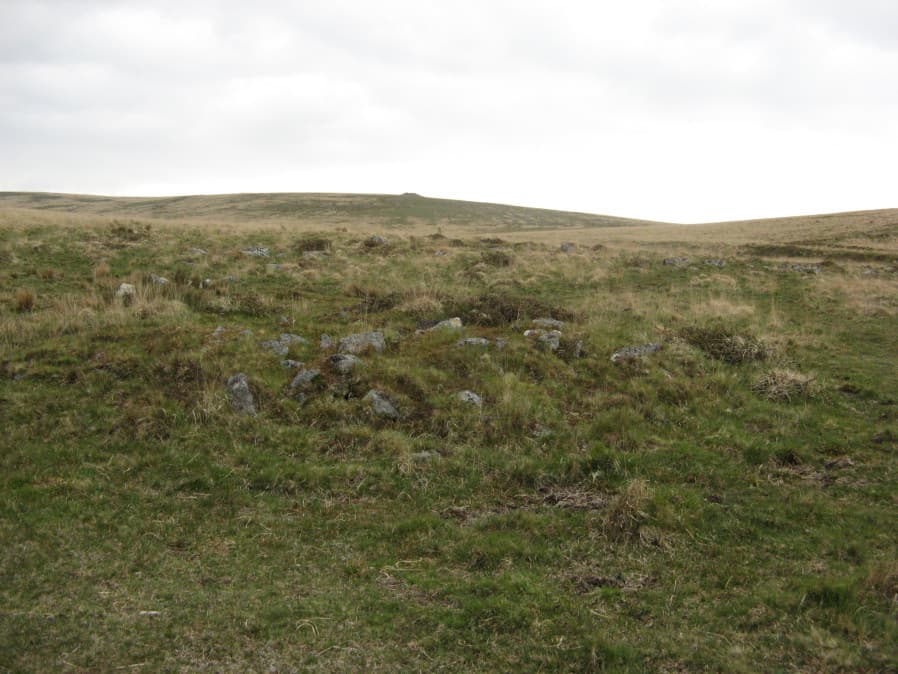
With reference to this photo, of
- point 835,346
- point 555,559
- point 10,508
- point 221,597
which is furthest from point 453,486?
point 835,346

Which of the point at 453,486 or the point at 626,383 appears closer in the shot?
the point at 453,486

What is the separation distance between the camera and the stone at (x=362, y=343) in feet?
40.2

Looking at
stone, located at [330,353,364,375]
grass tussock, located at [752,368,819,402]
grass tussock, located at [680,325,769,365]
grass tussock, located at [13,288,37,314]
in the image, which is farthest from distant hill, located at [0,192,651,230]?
grass tussock, located at [752,368,819,402]

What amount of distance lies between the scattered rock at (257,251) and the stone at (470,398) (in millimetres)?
15746

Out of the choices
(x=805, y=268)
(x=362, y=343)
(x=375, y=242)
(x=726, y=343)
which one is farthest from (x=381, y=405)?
(x=805, y=268)

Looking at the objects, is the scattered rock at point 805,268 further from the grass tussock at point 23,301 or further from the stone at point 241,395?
the grass tussock at point 23,301

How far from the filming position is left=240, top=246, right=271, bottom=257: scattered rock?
23.6 meters

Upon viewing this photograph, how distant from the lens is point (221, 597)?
581 centimetres

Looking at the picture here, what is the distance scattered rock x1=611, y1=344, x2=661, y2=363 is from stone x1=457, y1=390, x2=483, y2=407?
12.2 ft

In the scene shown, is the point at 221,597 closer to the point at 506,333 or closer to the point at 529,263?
the point at 506,333

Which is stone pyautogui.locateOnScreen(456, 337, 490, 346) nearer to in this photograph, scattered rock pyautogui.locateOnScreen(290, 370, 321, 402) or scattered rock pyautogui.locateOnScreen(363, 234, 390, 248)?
scattered rock pyautogui.locateOnScreen(290, 370, 321, 402)

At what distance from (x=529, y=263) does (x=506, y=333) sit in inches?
504

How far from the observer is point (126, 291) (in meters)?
15.5

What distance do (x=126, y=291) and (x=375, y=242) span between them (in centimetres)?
1458
